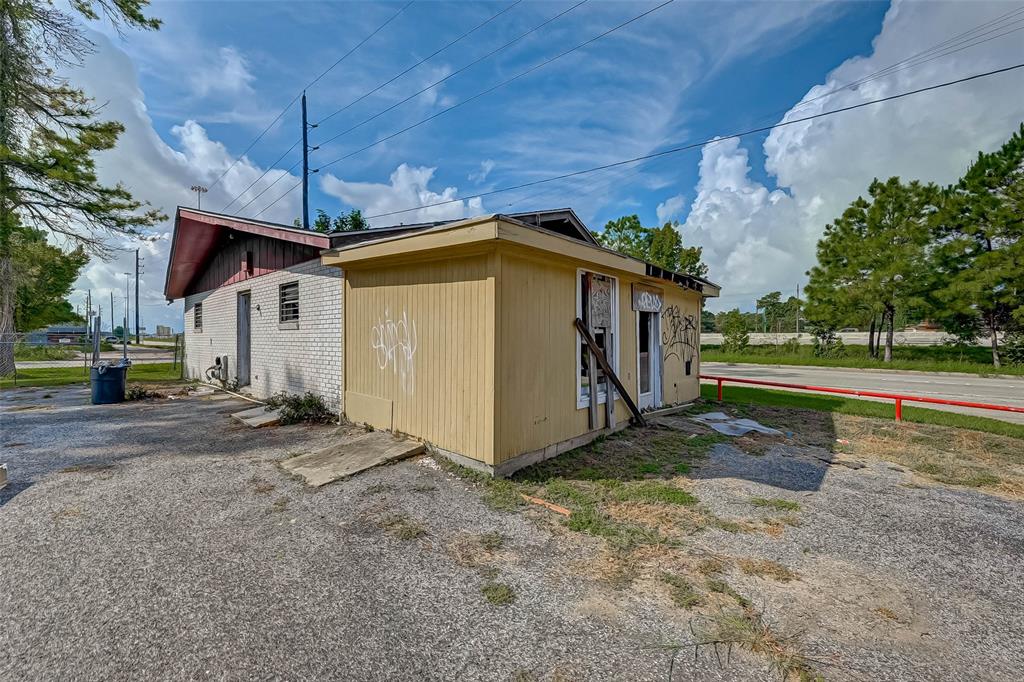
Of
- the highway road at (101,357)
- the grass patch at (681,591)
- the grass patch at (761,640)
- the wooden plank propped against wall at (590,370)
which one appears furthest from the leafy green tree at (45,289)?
the grass patch at (761,640)

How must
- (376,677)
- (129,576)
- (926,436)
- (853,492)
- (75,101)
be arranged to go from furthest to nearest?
1. (75,101)
2. (926,436)
3. (853,492)
4. (129,576)
5. (376,677)

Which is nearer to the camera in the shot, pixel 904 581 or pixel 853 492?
pixel 904 581

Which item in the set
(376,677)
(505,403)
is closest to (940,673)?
(376,677)

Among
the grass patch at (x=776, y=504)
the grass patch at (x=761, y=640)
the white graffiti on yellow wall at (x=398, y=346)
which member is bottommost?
the grass patch at (x=776, y=504)

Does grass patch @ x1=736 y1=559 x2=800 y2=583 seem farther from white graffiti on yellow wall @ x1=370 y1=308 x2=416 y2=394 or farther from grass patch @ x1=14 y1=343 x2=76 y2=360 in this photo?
grass patch @ x1=14 y1=343 x2=76 y2=360

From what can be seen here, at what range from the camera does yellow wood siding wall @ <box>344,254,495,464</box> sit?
423 cm

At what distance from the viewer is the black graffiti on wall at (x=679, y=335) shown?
8188 millimetres

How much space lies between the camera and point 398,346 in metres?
5.34

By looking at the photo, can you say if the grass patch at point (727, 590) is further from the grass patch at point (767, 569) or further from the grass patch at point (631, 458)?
the grass patch at point (631, 458)

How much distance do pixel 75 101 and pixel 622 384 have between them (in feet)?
65.2

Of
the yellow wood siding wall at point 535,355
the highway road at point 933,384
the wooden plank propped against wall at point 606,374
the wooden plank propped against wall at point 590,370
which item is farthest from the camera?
the highway road at point 933,384

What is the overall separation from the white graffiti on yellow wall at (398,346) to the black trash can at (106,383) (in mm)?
6926

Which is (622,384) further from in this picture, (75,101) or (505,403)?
(75,101)

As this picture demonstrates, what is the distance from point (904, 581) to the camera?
8.63 feet
